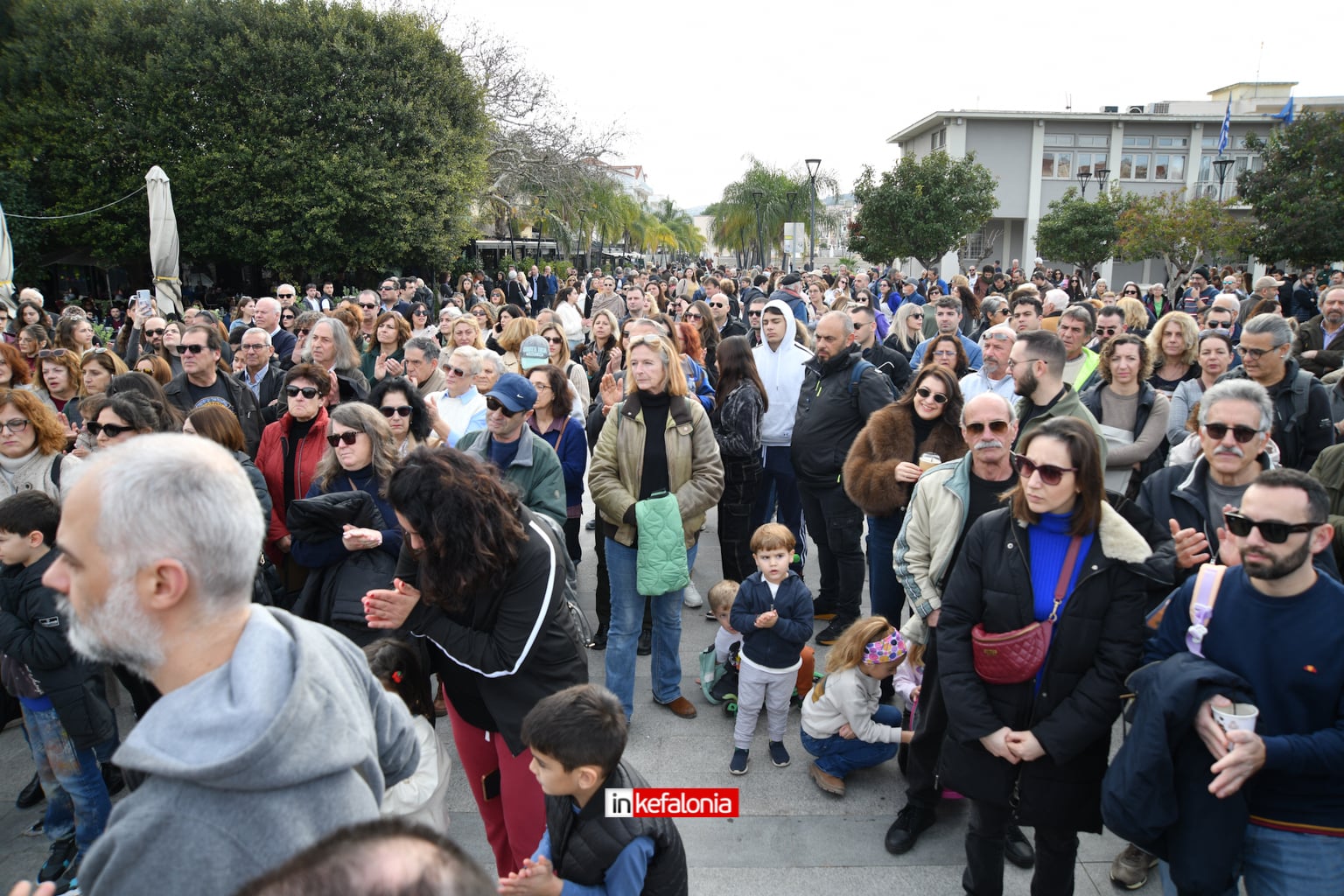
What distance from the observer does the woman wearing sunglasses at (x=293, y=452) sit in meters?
4.54

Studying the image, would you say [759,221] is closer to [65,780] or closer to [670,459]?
[670,459]

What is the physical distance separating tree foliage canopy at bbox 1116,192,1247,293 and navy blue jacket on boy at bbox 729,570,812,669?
2904cm

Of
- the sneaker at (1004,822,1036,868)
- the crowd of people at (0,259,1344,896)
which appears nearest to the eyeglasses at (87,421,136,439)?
the crowd of people at (0,259,1344,896)

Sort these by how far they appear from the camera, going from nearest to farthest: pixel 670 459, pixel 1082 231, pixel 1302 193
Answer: pixel 670 459
pixel 1302 193
pixel 1082 231

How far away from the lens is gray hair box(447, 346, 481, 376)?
5523mm

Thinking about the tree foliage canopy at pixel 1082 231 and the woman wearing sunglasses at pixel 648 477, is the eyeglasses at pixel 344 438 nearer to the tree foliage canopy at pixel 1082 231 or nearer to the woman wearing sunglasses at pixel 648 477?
the woman wearing sunglasses at pixel 648 477

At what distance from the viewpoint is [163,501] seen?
4.43 feet

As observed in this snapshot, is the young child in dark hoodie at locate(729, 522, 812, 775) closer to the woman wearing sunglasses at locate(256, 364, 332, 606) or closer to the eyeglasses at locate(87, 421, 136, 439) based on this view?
the woman wearing sunglasses at locate(256, 364, 332, 606)

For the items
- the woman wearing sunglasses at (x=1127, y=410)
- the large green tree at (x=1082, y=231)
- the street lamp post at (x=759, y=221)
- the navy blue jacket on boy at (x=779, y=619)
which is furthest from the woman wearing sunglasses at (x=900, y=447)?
the street lamp post at (x=759, y=221)

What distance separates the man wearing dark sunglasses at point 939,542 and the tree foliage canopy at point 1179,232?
28.8 meters

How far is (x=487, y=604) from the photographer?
9.09ft

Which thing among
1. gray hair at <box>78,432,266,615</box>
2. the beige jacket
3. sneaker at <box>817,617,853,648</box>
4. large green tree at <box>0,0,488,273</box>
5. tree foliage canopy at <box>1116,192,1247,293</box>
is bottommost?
sneaker at <box>817,617,853,648</box>

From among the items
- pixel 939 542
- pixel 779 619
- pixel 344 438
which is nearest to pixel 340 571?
pixel 344 438

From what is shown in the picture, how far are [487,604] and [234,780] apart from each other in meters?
1.51
